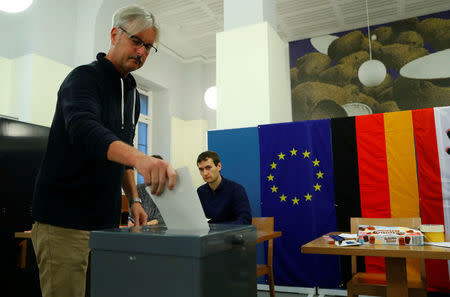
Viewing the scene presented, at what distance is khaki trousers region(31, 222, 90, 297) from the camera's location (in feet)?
3.70

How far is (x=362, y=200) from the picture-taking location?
3.65 meters

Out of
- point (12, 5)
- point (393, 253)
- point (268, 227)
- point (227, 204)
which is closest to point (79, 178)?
point (393, 253)

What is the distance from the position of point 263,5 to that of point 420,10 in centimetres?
328

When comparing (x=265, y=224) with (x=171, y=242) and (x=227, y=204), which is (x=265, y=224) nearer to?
(x=227, y=204)

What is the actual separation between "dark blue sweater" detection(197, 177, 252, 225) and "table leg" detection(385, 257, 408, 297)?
1.15 m

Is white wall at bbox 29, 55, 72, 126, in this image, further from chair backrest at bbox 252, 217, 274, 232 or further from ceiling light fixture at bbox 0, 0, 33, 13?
chair backrest at bbox 252, 217, 274, 232

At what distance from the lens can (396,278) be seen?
2.10 meters

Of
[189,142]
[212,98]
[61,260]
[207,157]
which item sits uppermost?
[212,98]

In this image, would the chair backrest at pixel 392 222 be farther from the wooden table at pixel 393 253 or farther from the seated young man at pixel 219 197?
the seated young man at pixel 219 197

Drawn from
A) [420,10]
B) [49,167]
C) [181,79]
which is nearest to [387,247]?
[49,167]

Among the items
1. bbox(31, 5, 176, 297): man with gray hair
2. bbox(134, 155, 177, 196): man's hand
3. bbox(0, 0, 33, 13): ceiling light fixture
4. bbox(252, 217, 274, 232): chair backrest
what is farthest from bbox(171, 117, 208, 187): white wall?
bbox(134, 155, 177, 196): man's hand

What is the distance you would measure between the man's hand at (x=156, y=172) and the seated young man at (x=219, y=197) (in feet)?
7.20

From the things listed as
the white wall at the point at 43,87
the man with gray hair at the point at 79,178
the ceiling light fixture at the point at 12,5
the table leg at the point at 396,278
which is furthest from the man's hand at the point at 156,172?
the white wall at the point at 43,87

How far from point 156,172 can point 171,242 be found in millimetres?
155
